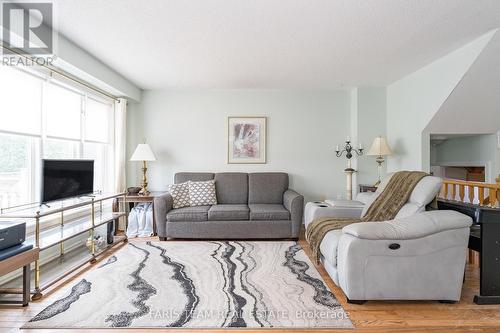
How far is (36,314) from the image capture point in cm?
191

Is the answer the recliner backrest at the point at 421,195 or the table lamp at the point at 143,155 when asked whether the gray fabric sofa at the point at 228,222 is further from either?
the recliner backrest at the point at 421,195

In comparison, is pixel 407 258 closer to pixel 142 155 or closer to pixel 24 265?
pixel 24 265

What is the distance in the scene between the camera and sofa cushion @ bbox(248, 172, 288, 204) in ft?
13.8

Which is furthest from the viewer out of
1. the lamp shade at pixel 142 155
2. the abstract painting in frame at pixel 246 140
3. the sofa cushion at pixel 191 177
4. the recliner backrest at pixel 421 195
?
the abstract painting in frame at pixel 246 140

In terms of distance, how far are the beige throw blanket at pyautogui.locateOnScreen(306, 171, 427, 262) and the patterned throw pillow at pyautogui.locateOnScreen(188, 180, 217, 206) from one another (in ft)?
5.63

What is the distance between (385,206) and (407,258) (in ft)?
2.39

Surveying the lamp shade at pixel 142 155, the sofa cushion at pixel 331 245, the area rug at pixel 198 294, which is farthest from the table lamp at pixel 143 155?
the sofa cushion at pixel 331 245

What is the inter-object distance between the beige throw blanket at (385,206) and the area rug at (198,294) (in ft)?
1.26

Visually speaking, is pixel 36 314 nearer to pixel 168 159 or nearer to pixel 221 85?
pixel 168 159

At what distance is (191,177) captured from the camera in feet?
14.0

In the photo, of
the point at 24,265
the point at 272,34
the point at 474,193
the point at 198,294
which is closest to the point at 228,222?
the point at 198,294

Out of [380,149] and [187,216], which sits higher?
[380,149]

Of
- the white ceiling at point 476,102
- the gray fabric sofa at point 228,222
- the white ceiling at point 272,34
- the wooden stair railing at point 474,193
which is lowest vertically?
the gray fabric sofa at point 228,222

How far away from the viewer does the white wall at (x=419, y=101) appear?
9.60 feet
